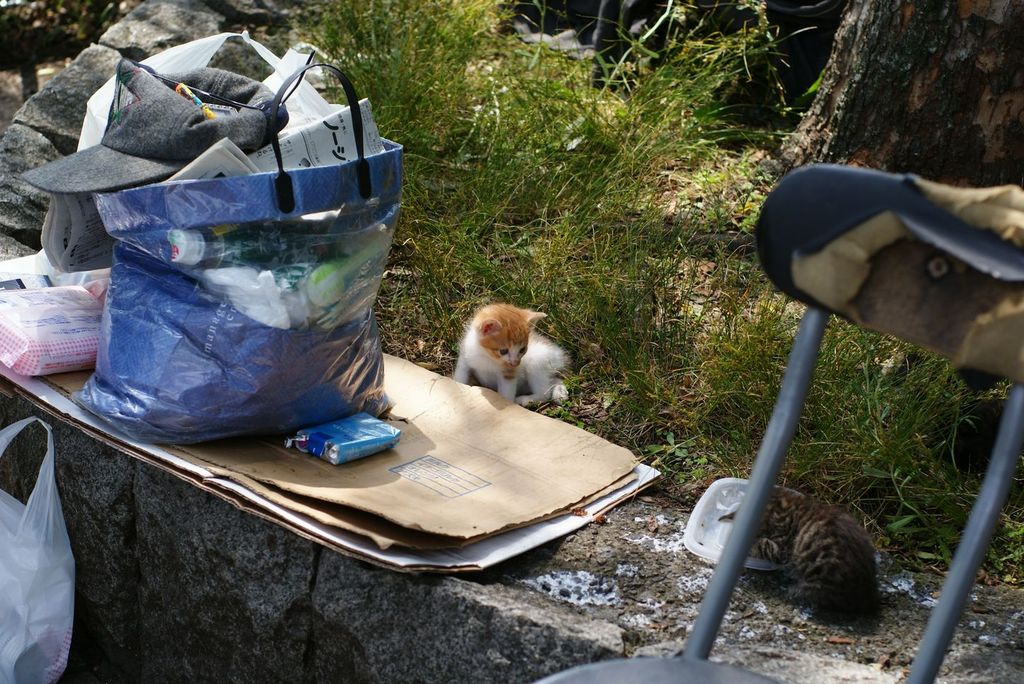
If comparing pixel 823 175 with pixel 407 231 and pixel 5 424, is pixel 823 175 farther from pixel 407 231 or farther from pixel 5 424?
pixel 5 424

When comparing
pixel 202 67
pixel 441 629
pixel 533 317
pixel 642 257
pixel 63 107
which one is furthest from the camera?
pixel 63 107

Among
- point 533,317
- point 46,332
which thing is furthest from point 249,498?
point 533,317

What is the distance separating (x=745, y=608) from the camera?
216 cm

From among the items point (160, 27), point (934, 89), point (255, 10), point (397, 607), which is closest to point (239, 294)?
point (397, 607)

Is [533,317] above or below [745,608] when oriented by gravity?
above

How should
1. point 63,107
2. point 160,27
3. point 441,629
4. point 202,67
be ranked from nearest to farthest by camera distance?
point 441,629
point 202,67
point 63,107
point 160,27

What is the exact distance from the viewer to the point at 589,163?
3904mm

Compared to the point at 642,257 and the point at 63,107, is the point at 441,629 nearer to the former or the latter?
the point at 642,257

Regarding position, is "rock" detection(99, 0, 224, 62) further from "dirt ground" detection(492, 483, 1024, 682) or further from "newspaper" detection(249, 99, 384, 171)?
"dirt ground" detection(492, 483, 1024, 682)

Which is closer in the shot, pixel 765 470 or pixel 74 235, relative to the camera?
pixel 765 470

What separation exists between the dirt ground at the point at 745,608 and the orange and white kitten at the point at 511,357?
0.67m

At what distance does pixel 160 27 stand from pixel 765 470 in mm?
4227

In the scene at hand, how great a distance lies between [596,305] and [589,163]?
936mm

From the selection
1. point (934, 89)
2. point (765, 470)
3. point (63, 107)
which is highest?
point (934, 89)
